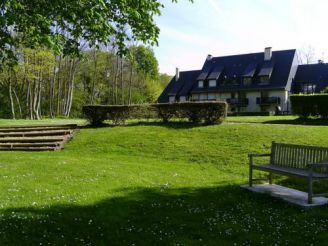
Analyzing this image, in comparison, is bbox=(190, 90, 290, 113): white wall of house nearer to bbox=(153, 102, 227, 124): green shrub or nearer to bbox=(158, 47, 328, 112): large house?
bbox=(158, 47, 328, 112): large house

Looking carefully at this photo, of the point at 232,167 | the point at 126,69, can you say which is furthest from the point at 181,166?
the point at 126,69

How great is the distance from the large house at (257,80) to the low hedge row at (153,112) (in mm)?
33678

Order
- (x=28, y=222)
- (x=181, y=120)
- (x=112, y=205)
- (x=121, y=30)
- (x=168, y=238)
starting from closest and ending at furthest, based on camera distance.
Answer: (x=168, y=238) < (x=28, y=222) < (x=112, y=205) < (x=121, y=30) < (x=181, y=120)

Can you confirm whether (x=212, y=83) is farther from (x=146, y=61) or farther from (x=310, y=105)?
(x=310, y=105)

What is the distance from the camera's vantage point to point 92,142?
19.3 m

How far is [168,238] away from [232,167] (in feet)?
26.2

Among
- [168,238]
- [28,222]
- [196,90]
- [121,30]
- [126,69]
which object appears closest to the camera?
[168,238]

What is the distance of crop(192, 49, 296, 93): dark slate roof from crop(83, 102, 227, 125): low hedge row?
33603mm

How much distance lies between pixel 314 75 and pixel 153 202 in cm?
5162

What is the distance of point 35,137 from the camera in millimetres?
20375

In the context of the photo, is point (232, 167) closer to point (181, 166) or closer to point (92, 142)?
point (181, 166)

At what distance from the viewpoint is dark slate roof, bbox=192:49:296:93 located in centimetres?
5381

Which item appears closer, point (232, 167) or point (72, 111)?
point (232, 167)

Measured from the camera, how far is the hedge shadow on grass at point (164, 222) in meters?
6.32
